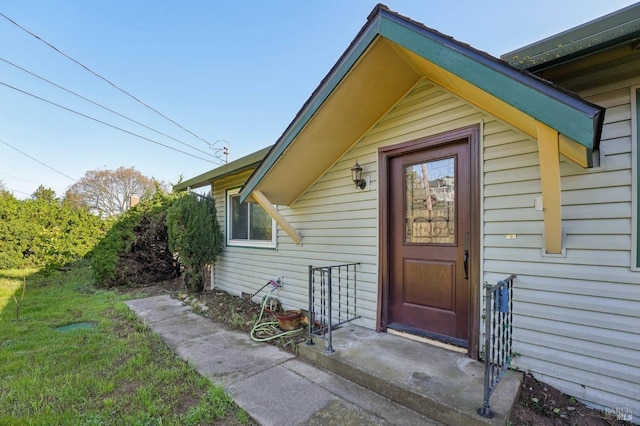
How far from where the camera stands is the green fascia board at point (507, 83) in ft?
4.96

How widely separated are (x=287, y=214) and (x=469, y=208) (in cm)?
284

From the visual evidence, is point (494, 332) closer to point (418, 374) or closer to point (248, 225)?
point (418, 374)

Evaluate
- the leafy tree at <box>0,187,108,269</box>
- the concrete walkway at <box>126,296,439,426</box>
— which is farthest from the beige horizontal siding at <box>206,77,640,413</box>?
the leafy tree at <box>0,187,108,269</box>

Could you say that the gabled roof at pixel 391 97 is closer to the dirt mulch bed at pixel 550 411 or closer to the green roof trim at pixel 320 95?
the green roof trim at pixel 320 95

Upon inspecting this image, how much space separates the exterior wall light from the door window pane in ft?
1.79

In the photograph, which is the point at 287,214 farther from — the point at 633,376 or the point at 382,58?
the point at 633,376

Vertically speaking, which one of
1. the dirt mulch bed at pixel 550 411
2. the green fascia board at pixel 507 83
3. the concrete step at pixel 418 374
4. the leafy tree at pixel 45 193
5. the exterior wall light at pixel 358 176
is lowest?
the dirt mulch bed at pixel 550 411

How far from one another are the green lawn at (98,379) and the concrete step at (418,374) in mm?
989

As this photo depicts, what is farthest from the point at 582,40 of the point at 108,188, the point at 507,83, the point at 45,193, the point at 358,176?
the point at 45,193

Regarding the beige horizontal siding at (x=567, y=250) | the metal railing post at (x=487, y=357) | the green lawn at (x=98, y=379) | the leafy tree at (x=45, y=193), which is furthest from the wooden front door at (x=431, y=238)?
the leafy tree at (x=45, y=193)

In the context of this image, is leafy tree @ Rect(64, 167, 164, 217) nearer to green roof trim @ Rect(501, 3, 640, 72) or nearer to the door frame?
the door frame

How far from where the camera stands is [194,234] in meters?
6.20

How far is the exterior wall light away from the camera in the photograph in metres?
3.52

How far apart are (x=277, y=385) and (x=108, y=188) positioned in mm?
24448
